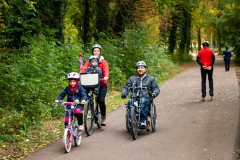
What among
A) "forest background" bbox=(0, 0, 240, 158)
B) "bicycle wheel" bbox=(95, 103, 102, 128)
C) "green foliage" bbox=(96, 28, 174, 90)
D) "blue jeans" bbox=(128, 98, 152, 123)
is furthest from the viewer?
"green foliage" bbox=(96, 28, 174, 90)

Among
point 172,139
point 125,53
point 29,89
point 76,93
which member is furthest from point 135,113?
point 125,53

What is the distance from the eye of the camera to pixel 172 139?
903 centimetres

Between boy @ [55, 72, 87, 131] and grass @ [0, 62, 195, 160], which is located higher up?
boy @ [55, 72, 87, 131]

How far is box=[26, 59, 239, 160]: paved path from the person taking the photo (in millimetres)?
7711

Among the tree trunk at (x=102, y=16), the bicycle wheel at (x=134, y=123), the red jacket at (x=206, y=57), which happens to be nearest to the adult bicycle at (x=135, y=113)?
the bicycle wheel at (x=134, y=123)

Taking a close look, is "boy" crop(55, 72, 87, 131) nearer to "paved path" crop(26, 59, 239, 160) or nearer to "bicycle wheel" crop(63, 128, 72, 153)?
"bicycle wheel" crop(63, 128, 72, 153)

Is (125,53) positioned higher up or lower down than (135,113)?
higher up

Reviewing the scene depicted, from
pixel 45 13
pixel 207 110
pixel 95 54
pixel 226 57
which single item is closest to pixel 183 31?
pixel 226 57

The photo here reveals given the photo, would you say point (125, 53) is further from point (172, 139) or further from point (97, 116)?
point (172, 139)

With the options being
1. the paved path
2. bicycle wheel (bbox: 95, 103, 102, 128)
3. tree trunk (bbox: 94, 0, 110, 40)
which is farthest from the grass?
tree trunk (bbox: 94, 0, 110, 40)

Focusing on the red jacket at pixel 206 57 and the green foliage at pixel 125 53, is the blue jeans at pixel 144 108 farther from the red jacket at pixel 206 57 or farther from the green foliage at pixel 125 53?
the green foliage at pixel 125 53

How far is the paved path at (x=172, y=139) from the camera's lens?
7711mm

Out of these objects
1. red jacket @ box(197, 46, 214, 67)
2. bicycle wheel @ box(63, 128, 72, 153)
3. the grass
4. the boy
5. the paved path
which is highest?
red jacket @ box(197, 46, 214, 67)

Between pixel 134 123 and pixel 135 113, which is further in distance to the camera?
pixel 135 113
